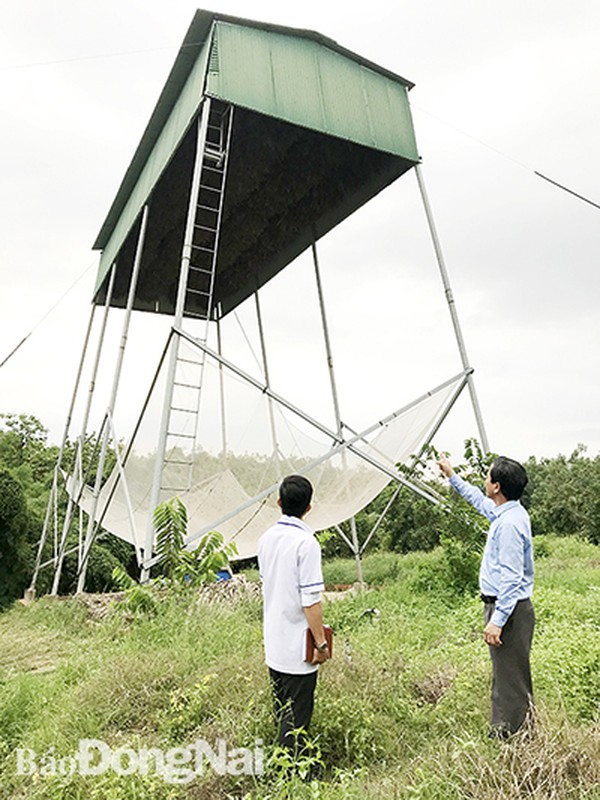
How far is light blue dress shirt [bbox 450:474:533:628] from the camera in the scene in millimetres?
2500

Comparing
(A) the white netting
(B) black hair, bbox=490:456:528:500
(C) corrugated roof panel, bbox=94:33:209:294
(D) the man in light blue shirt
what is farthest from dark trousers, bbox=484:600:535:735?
(C) corrugated roof panel, bbox=94:33:209:294

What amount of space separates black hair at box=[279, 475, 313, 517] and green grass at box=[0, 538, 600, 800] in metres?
0.85

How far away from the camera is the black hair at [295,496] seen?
8.68 feet

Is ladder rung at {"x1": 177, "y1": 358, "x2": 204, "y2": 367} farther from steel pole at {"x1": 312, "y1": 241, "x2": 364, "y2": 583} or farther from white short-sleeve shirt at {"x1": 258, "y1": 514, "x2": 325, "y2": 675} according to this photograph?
steel pole at {"x1": 312, "y1": 241, "x2": 364, "y2": 583}

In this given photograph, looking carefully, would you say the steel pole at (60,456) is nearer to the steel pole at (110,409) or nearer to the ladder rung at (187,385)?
the steel pole at (110,409)

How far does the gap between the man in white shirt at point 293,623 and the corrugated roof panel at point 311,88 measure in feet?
15.0

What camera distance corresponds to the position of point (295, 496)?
8.68 feet

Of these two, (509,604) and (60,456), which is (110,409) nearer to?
(60,456)

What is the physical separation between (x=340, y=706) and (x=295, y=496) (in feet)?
3.11

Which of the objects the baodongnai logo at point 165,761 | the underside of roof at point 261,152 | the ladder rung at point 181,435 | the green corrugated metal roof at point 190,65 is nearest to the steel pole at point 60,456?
the underside of roof at point 261,152

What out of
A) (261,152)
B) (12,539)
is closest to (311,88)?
(261,152)

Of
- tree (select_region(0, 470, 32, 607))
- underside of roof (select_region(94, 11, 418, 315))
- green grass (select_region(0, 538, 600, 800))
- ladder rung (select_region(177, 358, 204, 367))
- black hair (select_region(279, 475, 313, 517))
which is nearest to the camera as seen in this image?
green grass (select_region(0, 538, 600, 800))

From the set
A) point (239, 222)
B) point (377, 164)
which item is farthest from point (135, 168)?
point (377, 164)

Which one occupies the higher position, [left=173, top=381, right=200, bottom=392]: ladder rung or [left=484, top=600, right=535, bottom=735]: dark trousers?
[left=173, top=381, right=200, bottom=392]: ladder rung
